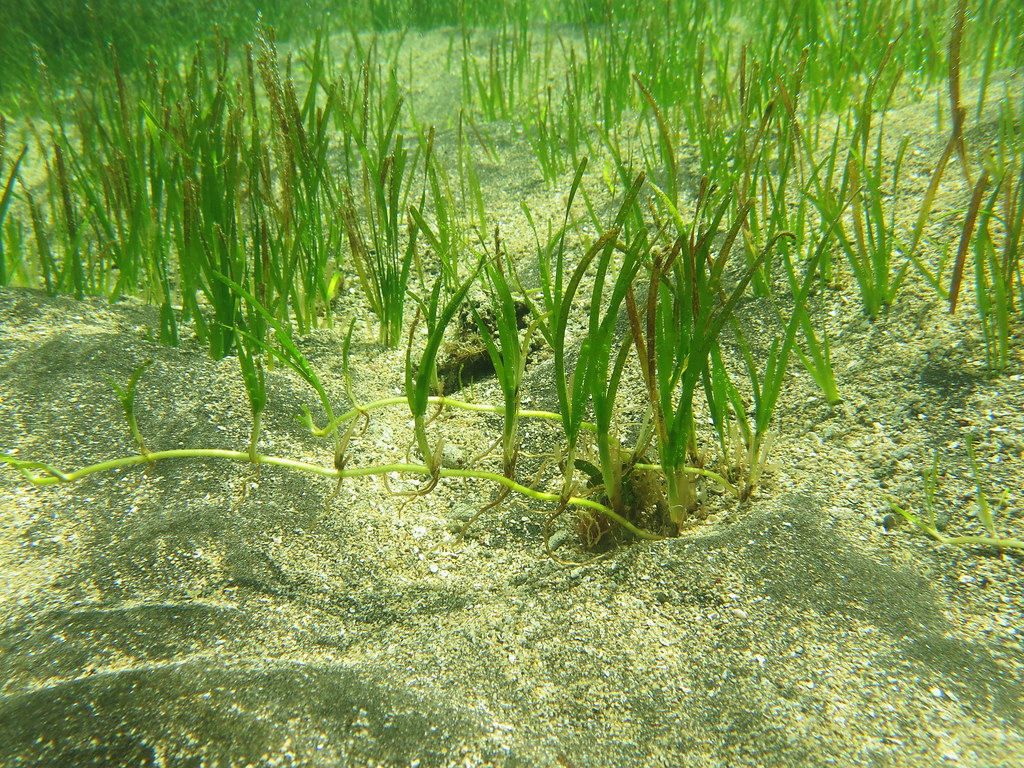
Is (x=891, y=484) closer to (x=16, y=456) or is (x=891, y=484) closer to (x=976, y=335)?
(x=976, y=335)

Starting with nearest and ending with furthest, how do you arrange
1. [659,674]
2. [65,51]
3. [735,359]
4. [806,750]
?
[806,750] → [659,674] → [735,359] → [65,51]

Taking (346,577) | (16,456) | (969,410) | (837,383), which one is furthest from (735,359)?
(16,456)

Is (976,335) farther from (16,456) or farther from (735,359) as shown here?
(16,456)

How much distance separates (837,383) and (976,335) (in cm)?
41

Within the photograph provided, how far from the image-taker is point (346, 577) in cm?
140

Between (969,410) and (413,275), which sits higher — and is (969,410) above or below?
below

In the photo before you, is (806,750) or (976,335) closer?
(806,750)

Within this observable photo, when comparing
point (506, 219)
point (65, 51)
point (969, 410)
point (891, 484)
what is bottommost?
point (891, 484)

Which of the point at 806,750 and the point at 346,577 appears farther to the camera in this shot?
the point at 346,577

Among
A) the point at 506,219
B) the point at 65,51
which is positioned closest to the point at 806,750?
the point at 506,219

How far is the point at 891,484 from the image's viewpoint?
4.86 feet

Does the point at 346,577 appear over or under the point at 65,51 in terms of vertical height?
under

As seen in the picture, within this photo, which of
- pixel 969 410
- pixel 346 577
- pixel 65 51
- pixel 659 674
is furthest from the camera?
pixel 65 51

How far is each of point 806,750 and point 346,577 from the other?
38.2 inches
